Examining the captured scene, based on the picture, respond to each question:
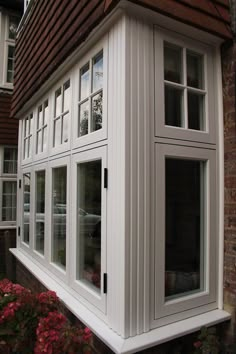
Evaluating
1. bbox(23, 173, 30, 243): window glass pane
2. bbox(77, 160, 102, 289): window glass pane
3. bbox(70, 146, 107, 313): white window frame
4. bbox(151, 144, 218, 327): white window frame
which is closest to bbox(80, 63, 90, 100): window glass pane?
bbox(70, 146, 107, 313): white window frame

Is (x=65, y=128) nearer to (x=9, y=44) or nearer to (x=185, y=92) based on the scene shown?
(x=185, y=92)

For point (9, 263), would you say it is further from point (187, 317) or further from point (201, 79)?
point (201, 79)

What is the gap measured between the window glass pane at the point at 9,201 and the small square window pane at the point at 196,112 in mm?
5815

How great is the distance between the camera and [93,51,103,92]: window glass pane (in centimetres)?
279

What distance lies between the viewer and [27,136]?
5.53m

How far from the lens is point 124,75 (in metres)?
2.30

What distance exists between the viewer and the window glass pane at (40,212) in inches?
174

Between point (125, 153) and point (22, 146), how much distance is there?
4.08m

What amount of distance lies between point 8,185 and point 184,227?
582 cm

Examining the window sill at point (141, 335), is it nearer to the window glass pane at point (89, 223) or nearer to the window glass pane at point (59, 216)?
the window glass pane at point (89, 223)

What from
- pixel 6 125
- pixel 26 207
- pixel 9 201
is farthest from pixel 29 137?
pixel 9 201

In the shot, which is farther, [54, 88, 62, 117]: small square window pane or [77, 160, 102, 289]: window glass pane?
[54, 88, 62, 117]: small square window pane

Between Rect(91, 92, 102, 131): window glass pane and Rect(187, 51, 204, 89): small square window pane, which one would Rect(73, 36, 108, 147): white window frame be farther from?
Rect(187, 51, 204, 89): small square window pane

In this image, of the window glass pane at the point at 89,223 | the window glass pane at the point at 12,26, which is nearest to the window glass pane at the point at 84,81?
the window glass pane at the point at 89,223
